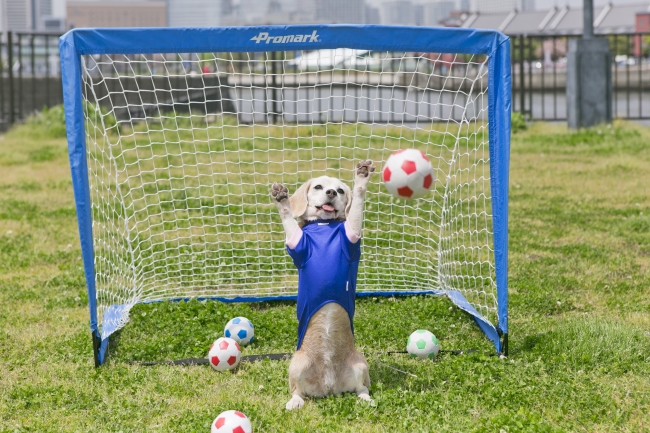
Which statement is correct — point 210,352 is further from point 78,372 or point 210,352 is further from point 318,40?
point 318,40

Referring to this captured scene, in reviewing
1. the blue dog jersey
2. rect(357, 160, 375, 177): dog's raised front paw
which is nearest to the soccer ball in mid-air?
the blue dog jersey

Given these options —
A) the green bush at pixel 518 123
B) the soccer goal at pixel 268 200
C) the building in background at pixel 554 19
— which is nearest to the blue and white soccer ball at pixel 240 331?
the soccer goal at pixel 268 200

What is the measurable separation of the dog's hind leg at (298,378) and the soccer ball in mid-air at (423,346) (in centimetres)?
106

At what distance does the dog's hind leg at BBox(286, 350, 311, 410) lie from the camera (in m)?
4.77

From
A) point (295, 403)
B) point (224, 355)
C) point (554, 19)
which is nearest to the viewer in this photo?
point (295, 403)

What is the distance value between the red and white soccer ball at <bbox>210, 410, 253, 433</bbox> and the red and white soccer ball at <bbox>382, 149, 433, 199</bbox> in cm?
157

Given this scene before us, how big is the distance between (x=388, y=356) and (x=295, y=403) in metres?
1.13

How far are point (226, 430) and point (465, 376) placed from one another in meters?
1.68

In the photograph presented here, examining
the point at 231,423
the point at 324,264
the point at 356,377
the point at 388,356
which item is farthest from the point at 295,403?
the point at 388,356

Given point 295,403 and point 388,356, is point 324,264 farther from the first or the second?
point 388,356

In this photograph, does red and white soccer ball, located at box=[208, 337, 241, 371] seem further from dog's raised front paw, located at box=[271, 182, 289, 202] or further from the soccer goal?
dog's raised front paw, located at box=[271, 182, 289, 202]

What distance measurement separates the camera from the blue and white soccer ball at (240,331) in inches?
235

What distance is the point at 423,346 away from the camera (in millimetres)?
5598

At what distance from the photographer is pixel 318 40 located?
18.6 feet
